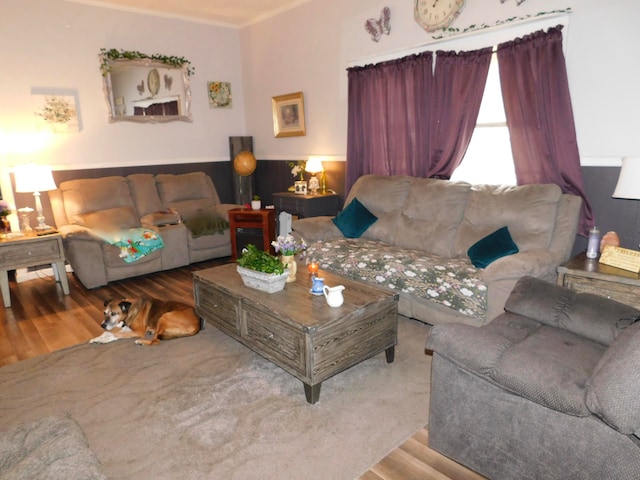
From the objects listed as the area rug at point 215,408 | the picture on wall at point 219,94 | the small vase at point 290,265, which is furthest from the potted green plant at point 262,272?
the picture on wall at point 219,94

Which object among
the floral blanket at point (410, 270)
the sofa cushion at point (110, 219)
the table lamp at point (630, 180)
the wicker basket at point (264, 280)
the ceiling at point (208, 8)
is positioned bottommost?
the floral blanket at point (410, 270)

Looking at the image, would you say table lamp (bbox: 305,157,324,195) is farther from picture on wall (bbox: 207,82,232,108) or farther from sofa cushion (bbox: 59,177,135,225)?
sofa cushion (bbox: 59,177,135,225)

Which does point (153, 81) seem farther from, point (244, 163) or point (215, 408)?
point (215, 408)

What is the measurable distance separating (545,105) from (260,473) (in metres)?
3.16

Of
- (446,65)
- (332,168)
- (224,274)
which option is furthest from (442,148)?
(224,274)

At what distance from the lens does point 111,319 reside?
295cm

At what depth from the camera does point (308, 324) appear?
2.29 meters

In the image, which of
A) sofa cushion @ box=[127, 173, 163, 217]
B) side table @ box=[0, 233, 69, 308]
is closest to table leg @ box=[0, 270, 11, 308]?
side table @ box=[0, 233, 69, 308]

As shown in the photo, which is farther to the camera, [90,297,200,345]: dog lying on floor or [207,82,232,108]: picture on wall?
[207,82,232,108]: picture on wall

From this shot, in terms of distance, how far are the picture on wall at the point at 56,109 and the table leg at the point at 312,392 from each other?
4.25 metres

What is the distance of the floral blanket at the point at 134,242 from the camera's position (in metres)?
4.42

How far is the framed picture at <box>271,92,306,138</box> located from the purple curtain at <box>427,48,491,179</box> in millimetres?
1935

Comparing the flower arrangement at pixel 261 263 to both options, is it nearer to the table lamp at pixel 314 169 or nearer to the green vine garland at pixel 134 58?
the table lamp at pixel 314 169

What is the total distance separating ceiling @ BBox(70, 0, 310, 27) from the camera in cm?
500
